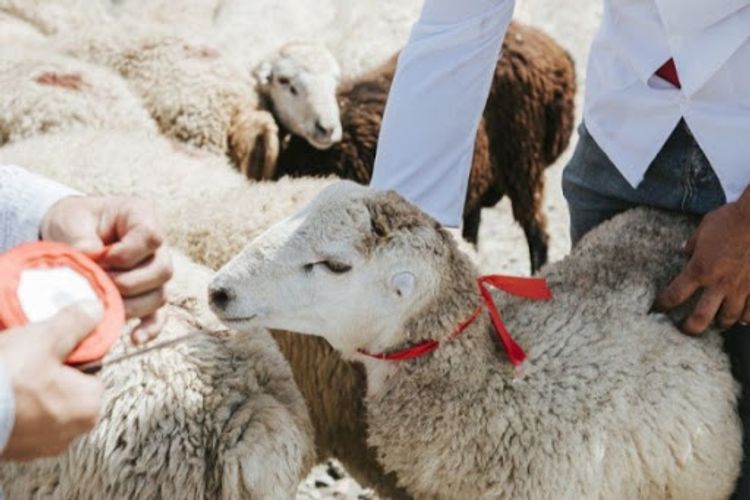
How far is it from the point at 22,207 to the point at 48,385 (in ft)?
1.93

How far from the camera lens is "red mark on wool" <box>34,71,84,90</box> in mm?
4199

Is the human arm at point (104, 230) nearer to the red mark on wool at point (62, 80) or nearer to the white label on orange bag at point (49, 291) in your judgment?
the white label on orange bag at point (49, 291)

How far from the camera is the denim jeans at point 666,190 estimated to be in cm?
218

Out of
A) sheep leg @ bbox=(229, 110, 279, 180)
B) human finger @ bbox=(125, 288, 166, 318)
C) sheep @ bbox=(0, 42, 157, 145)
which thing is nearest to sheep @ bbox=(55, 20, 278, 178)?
sheep leg @ bbox=(229, 110, 279, 180)

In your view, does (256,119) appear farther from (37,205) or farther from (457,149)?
(37,205)

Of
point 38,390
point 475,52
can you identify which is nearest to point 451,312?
point 475,52

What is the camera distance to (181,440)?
2.02 m

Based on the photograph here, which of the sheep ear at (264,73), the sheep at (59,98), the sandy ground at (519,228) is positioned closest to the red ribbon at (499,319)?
the sandy ground at (519,228)

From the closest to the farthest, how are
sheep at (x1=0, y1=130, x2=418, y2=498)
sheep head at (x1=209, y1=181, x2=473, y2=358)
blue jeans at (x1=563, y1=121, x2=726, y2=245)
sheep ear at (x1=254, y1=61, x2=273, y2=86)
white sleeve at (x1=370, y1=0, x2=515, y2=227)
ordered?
sheep head at (x1=209, y1=181, x2=473, y2=358), blue jeans at (x1=563, y1=121, x2=726, y2=245), white sleeve at (x1=370, y1=0, x2=515, y2=227), sheep at (x1=0, y1=130, x2=418, y2=498), sheep ear at (x1=254, y1=61, x2=273, y2=86)

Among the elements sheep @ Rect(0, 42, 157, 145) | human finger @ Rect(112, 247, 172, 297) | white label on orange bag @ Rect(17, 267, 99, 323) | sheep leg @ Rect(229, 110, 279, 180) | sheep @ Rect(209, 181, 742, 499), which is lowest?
sheep leg @ Rect(229, 110, 279, 180)

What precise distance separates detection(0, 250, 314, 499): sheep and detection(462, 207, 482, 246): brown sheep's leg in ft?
9.94

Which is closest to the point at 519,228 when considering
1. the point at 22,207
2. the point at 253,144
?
the point at 253,144

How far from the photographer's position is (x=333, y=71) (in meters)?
5.02

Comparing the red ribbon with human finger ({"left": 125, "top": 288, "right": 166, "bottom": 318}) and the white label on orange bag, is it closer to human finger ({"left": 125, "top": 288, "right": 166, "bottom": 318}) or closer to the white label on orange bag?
human finger ({"left": 125, "top": 288, "right": 166, "bottom": 318})
